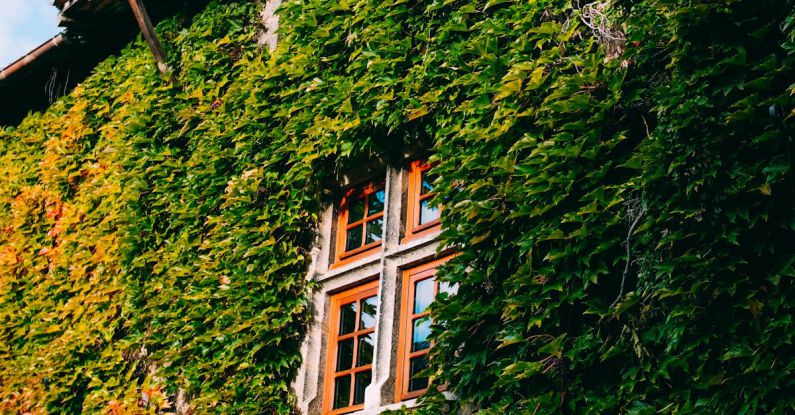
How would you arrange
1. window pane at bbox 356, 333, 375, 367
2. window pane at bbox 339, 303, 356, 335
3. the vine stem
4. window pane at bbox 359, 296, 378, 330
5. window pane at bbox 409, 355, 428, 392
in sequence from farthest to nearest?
1. window pane at bbox 339, 303, 356, 335
2. window pane at bbox 359, 296, 378, 330
3. window pane at bbox 356, 333, 375, 367
4. window pane at bbox 409, 355, 428, 392
5. the vine stem

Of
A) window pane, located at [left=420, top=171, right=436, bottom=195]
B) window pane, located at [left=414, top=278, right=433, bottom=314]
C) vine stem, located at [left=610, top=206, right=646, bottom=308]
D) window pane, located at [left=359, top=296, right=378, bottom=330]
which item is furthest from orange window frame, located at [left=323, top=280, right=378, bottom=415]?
vine stem, located at [left=610, top=206, right=646, bottom=308]

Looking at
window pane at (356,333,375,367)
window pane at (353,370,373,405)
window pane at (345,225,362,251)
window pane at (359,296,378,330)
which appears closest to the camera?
window pane at (353,370,373,405)

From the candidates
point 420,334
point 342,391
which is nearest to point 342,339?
point 342,391

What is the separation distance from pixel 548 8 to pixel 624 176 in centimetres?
116

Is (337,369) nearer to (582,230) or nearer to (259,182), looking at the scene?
(259,182)

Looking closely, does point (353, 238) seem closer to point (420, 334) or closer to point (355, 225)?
point (355, 225)

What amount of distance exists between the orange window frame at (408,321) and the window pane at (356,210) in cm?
80

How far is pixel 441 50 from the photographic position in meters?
5.89

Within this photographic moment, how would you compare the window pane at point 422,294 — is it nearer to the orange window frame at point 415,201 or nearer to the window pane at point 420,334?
the window pane at point 420,334

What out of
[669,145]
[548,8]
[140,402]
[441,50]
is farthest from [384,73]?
[140,402]

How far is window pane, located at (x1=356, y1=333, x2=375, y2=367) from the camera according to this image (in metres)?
6.29

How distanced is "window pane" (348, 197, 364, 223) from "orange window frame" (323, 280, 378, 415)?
0.51 meters

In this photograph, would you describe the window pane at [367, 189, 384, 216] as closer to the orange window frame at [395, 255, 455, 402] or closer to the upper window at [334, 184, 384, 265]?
the upper window at [334, 184, 384, 265]

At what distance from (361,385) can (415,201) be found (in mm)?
1176
